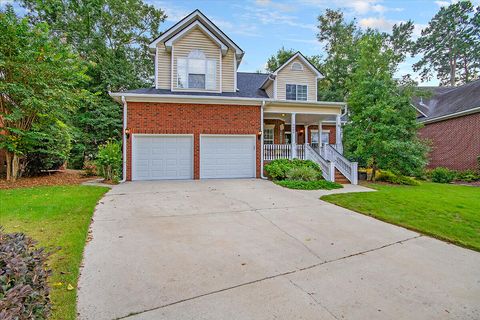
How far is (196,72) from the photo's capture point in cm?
1272

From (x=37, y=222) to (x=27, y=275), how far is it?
335cm

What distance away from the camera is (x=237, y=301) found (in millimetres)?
2473

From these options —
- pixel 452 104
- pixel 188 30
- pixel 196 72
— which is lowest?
pixel 452 104

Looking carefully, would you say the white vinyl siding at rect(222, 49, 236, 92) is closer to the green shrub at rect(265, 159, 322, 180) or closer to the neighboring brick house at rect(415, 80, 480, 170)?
the green shrub at rect(265, 159, 322, 180)

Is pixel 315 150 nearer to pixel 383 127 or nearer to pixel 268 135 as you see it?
pixel 383 127

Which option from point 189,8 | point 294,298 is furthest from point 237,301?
point 189,8

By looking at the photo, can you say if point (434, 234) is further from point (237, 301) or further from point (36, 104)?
point (36, 104)

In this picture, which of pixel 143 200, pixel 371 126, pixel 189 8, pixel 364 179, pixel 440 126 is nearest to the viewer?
pixel 143 200

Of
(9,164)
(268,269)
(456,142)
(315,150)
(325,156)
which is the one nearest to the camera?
(268,269)

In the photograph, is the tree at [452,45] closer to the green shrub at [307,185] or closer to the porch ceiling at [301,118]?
the porch ceiling at [301,118]

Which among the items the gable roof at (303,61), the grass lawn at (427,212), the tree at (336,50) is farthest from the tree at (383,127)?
the tree at (336,50)

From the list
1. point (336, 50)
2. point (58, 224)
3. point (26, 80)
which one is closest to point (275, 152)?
point (58, 224)

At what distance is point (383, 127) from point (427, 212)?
6.52m

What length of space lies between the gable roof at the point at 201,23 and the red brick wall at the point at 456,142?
14.9 m
